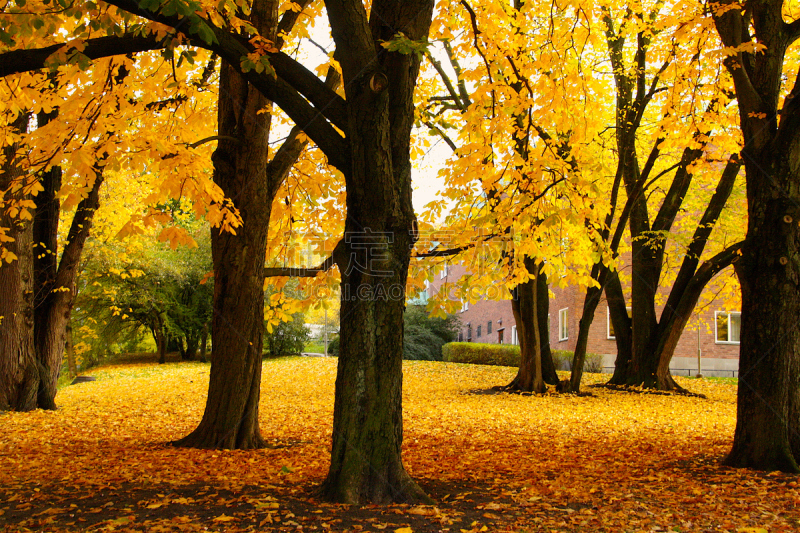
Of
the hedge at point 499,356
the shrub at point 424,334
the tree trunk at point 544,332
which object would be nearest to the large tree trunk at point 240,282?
the tree trunk at point 544,332

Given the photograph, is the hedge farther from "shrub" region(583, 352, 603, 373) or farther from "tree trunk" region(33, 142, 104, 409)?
"tree trunk" region(33, 142, 104, 409)

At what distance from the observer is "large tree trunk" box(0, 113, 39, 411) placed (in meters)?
9.75

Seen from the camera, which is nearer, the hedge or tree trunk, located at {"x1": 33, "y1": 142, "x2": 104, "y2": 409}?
tree trunk, located at {"x1": 33, "y1": 142, "x2": 104, "y2": 409}

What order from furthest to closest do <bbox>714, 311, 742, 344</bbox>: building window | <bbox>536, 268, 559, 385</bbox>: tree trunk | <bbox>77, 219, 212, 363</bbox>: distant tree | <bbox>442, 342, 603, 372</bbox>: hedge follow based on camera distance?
1. <bbox>714, 311, 742, 344</bbox>: building window
2. <bbox>77, 219, 212, 363</bbox>: distant tree
3. <bbox>442, 342, 603, 372</bbox>: hedge
4. <bbox>536, 268, 559, 385</bbox>: tree trunk

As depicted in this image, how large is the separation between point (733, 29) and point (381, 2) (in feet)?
13.4

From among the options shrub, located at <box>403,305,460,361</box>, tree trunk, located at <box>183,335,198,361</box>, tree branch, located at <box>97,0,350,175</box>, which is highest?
tree branch, located at <box>97,0,350,175</box>

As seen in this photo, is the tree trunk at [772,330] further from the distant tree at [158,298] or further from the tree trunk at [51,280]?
the distant tree at [158,298]

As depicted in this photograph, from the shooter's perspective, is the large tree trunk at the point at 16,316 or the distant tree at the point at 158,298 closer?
the large tree trunk at the point at 16,316

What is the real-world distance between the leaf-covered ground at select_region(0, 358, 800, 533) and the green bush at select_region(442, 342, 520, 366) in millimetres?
11840

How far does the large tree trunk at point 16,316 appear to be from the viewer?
9750 mm

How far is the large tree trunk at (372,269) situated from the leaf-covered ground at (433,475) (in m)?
0.30

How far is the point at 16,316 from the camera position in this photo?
9820 mm

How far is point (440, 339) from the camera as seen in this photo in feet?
96.3

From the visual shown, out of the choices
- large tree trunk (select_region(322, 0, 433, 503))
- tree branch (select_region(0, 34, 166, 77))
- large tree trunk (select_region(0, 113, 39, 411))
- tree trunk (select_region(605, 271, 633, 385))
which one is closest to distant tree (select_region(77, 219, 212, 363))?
large tree trunk (select_region(0, 113, 39, 411))
